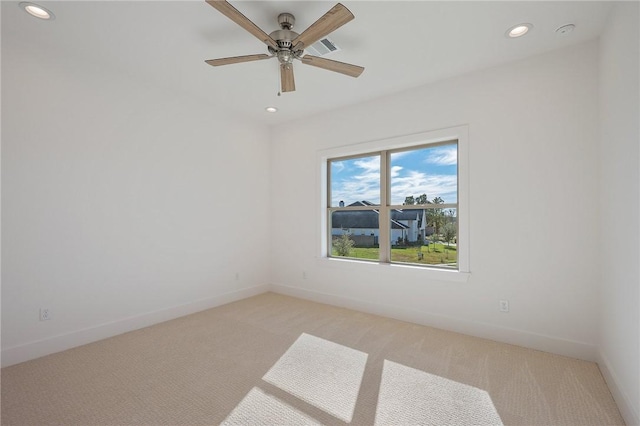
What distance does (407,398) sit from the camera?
6.74 ft

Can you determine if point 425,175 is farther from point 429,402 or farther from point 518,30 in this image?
point 429,402

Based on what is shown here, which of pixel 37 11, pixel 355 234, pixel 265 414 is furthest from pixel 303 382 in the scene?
pixel 37 11

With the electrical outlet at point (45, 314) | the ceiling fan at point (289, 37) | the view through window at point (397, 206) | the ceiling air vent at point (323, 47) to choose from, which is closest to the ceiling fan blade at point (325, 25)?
the ceiling fan at point (289, 37)

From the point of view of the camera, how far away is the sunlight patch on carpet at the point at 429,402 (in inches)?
72.6

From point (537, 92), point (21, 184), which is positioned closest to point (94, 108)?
point (21, 184)

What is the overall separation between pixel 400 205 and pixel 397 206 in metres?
0.04

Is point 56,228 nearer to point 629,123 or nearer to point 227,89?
point 227,89

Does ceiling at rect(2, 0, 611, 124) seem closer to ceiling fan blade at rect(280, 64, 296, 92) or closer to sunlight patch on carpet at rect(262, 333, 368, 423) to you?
ceiling fan blade at rect(280, 64, 296, 92)

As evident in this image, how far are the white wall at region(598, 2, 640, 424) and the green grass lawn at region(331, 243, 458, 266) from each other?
1.30 meters

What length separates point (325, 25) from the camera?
6.56ft

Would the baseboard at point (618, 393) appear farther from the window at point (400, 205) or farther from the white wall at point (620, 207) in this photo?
the window at point (400, 205)

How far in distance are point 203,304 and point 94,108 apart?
2.58 meters

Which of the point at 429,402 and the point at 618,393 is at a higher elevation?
the point at 618,393

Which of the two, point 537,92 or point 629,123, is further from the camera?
point 537,92
